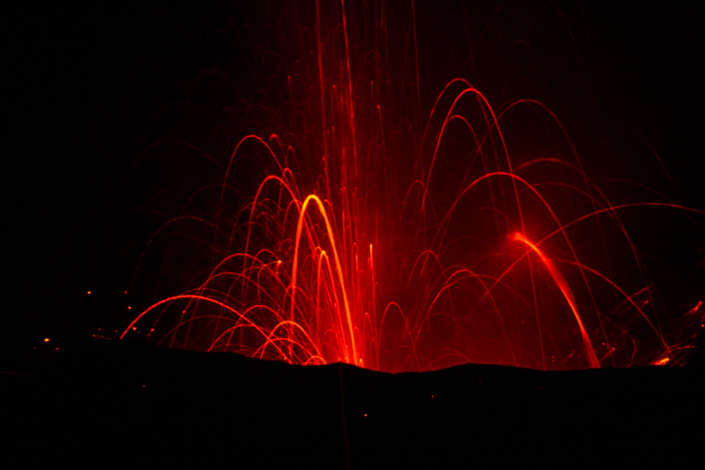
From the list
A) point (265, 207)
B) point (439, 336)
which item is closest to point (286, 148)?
point (265, 207)

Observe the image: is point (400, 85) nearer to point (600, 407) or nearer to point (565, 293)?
point (565, 293)

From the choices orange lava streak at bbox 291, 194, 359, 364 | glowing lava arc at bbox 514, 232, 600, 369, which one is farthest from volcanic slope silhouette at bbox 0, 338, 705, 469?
glowing lava arc at bbox 514, 232, 600, 369

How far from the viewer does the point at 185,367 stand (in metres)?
3.86

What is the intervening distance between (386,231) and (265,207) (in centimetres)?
436

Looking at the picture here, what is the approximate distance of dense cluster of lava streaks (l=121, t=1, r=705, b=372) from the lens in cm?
1337

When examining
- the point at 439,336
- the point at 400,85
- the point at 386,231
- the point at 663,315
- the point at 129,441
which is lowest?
the point at 129,441

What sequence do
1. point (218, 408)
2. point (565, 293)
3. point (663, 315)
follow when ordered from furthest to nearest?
point (565, 293), point (663, 315), point (218, 408)

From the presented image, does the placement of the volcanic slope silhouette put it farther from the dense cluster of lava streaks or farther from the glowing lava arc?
the glowing lava arc

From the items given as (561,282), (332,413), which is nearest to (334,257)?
(561,282)

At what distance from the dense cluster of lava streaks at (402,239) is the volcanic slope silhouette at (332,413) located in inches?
337

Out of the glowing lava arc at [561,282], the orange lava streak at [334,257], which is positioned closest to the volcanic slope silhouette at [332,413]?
the orange lava streak at [334,257]

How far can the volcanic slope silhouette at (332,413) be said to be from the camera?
3113 millimetres

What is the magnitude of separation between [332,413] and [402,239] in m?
12.0

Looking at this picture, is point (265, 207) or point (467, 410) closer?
point (467, 410)
